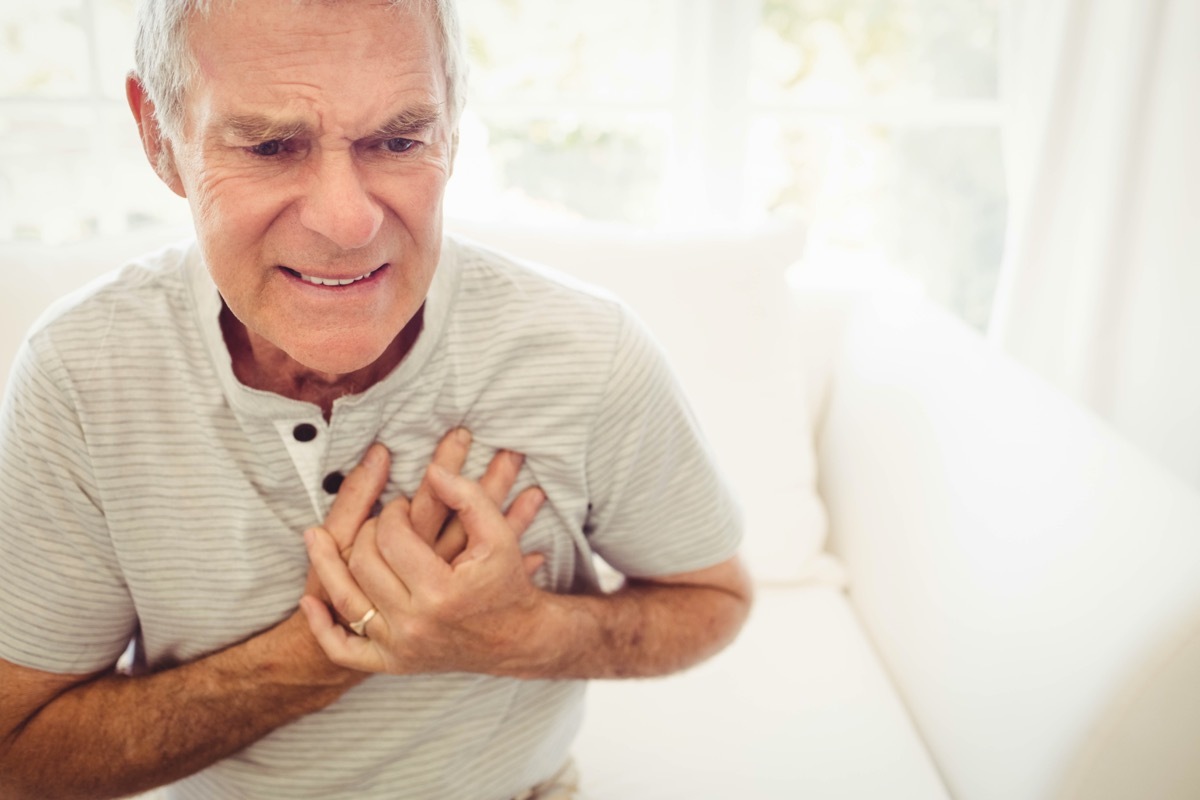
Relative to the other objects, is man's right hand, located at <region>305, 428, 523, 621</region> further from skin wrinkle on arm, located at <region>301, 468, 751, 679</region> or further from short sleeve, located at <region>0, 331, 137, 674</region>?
short sleeve, located at <region>0, 331, 137, 674</region>

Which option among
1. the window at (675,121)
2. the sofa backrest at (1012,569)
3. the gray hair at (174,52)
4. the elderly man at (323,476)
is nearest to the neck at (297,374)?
the elderly man at (323,476)

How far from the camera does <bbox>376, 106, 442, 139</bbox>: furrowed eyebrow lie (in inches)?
31.3

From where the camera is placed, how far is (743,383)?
5.49 feet

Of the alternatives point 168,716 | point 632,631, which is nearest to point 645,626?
point 632,631

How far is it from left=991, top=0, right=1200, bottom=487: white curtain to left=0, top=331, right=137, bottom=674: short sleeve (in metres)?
1.68

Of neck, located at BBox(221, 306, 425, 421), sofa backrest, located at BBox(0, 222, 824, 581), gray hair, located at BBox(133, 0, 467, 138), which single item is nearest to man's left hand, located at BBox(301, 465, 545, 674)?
neck, located at BBox(221, 306, 425, 421)

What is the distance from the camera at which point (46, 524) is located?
2.96ft

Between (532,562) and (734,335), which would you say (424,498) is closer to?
(532,562)

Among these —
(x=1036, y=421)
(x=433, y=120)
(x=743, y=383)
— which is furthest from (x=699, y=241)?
(x=433, y=120)

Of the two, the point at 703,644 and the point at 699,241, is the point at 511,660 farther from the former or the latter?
the point at 699,241

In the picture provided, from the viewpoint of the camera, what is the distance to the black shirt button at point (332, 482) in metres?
0.95

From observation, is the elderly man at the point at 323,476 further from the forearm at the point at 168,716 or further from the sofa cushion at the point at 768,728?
the sofa cushion at the point at 768,728

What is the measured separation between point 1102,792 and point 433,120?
89 centimetres

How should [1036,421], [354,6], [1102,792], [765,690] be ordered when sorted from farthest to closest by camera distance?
[765,690] < [1036,421] < [1102,792] < [354,6]
